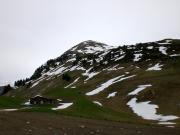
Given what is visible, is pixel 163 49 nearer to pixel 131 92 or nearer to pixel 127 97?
pixel 131 92

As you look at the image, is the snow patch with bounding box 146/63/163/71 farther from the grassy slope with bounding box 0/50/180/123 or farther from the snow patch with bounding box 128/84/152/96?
the snow patch with bounding box 128/84/152/96

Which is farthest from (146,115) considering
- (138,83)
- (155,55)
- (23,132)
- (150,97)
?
(155,55)

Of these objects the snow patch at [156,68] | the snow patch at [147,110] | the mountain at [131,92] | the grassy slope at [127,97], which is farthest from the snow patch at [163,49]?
the snow patch at [147,110]

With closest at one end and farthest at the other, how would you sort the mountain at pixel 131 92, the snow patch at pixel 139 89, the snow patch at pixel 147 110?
the mountain at pixel 131 92, the snow patch at pixel 147 110, the snow patch at pixel 139 89

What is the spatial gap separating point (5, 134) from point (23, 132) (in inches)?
75.2

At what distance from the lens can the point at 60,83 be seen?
165 metres

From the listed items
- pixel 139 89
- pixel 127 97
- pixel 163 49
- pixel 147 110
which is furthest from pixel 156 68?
pixel 147 110

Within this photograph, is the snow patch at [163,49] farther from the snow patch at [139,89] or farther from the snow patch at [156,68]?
the snow patch at [139,89]

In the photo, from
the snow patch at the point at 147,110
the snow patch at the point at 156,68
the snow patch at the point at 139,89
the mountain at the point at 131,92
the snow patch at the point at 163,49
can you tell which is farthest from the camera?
the snow patch at the point at 163,49

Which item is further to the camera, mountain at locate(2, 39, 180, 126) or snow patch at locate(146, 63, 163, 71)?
snow patch at locate(146, 63, 163, 71)

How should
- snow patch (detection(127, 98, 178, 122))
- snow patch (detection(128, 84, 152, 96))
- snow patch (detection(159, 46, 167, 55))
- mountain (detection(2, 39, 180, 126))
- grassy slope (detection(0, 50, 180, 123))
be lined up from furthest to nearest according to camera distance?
snow patch (detection(159, 46, 167, 55))
snow patch (detection(128, 84, 152, 96))
snow patch (detection(127, 98, 178, 122))
grassy slope (detection(0, 50, 180, 123))
mountain (detection(2, 39, 180, 126))

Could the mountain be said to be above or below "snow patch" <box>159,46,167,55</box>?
below

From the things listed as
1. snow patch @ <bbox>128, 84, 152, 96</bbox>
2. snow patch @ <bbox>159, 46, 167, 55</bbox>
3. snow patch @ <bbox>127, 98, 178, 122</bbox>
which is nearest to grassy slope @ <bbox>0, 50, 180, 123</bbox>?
snow patch @ <bbox>127, 98, 178, 122</bbox>

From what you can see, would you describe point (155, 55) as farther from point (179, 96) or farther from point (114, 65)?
point (179, 96)
